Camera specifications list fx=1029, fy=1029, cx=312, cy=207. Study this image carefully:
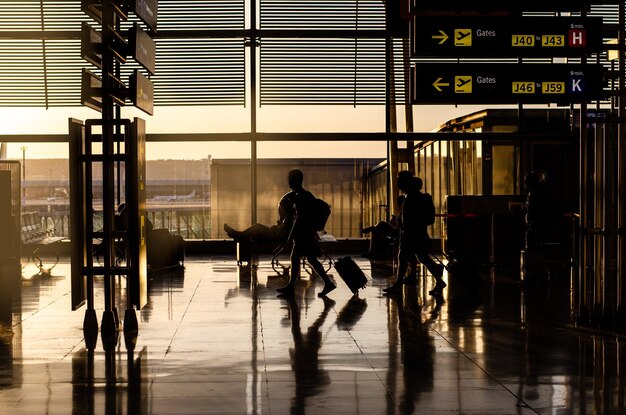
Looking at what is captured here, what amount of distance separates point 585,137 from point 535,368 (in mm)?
3120

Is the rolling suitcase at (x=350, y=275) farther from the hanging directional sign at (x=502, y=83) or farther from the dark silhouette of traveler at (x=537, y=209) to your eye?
the dark silhouette of traveler at (x=537, y=209)

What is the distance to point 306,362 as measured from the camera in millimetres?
7695

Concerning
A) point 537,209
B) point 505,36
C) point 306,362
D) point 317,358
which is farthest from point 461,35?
point 306,362

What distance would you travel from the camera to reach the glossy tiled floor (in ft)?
20.3

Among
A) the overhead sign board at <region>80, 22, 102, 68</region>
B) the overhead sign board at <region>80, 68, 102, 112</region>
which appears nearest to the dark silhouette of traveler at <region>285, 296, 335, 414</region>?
the overhead sign board at <region>80, 68, 102, 112</region>

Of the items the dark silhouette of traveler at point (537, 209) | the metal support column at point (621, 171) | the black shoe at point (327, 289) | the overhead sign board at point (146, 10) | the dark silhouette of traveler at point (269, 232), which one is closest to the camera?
the overhead sign board at point (146, 10)

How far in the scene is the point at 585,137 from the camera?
9.73 m

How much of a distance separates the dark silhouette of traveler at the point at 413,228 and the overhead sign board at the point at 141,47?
4.02 metres

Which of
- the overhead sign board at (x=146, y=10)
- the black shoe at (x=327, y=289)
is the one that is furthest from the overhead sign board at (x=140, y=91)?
the black shoe at (x=327, y=289)

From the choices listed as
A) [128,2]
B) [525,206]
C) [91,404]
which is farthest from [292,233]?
[91,404]

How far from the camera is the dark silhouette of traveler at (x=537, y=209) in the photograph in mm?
14266

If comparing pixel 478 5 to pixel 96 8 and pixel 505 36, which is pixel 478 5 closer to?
pixel 505 36

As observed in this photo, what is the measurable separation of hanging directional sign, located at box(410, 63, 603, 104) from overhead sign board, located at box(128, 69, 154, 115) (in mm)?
3036

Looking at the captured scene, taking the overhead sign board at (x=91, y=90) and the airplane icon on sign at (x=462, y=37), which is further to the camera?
the airplane icon on sign at (x=462, y=37)
